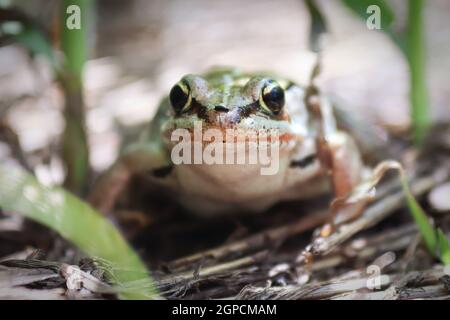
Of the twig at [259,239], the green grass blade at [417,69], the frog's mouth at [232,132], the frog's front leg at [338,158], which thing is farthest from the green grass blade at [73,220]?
the green grass blade at [417,69]

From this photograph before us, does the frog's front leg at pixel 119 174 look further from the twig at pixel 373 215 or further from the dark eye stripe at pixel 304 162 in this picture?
the twig at pixel 373 215

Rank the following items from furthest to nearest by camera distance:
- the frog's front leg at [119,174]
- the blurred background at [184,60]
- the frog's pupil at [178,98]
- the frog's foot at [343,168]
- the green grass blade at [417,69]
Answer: the blurred background at [184,60] → the green grass blade at [417,69] → the frog's front leg at [119,174] → the frog's foot at [343,168] → the frog's pupil at [178,98]

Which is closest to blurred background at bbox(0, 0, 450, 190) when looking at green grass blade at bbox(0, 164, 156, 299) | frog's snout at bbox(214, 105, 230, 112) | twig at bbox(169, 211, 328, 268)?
twig at bbox(169, 211, 328, 268)

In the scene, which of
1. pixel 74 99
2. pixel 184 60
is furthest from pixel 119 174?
pixel 184 60

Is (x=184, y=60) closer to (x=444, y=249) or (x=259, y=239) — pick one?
(x=259, y=239)

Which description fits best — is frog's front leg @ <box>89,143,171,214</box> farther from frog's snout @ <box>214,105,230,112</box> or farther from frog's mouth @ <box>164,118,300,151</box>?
frog's snout @ <box>214,105,230,112</box>

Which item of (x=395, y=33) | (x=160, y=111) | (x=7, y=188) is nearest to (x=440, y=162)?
(x=395, y=33)
